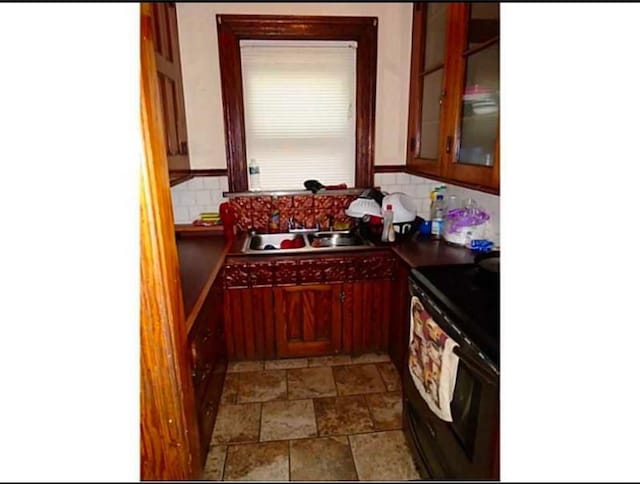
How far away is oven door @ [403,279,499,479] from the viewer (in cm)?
100

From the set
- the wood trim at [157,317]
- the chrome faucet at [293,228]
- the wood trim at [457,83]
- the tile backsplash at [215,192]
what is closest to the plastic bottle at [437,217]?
the tile backsplash at [215,192]

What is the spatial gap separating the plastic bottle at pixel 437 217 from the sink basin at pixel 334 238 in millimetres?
509

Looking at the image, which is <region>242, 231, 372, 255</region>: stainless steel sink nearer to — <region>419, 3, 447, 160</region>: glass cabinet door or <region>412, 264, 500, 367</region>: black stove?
<region>419, 3, 447, 160</region>: glass cabinet door

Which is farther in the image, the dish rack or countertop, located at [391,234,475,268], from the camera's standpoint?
the dish rack

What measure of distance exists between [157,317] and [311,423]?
5.03ft

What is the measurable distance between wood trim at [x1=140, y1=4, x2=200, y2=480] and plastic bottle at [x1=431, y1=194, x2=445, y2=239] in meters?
2.01

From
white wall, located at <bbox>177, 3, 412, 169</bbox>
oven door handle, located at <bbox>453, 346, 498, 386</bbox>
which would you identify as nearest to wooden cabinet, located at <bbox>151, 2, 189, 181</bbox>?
white wall, located at <bbox>177, 3, 412, 169</bbox>

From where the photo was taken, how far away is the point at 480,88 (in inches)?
63.0

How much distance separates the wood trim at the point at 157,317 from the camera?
0.59 metres

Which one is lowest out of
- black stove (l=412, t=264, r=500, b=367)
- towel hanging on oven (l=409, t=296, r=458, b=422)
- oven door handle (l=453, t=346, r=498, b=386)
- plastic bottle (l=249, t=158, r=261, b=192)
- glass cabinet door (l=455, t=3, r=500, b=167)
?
towel hanging on oven (l=409, t=296, r=458, b=422)

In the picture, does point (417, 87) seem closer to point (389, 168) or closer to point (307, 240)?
point (389, 168)
